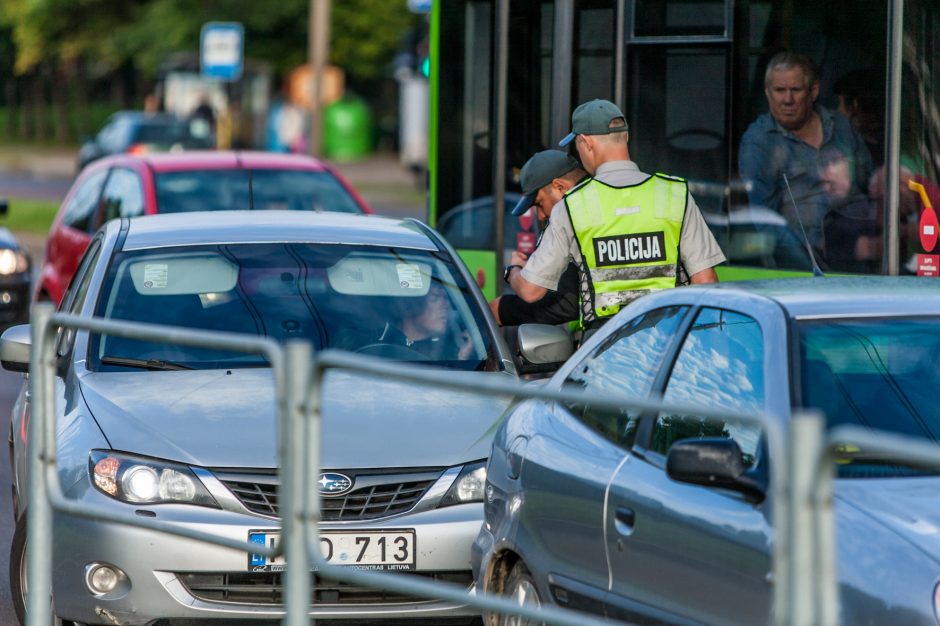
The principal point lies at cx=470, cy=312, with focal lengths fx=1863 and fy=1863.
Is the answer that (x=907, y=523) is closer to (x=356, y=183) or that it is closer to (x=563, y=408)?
(x=563, y=408)

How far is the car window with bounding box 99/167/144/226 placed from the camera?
Result: 490 inches

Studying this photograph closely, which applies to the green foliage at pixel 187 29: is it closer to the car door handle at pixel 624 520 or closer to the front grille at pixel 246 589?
the front grille at pixel 246 589

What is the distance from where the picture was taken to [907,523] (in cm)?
381

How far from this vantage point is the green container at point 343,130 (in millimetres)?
53781

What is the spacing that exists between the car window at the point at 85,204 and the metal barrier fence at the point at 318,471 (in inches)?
296

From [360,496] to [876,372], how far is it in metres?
1.86

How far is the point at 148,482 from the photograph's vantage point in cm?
569

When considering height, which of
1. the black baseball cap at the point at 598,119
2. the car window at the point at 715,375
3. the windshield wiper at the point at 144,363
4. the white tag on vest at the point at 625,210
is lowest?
the windshield wiper at the point at 144,363

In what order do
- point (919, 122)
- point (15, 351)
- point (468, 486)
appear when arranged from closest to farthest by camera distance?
1. point (468, 486)
2. point (15, 351)
3. point (919, 122)

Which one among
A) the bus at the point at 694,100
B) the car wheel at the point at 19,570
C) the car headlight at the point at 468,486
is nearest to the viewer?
the car headlight at the point at 468,486

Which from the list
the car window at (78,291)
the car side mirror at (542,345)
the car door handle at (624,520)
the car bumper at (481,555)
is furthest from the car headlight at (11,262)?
→ the car door handle at (624,520)

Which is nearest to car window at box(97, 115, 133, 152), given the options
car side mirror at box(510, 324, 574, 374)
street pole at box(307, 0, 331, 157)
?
street pole at box(307, 0, 331, 157)

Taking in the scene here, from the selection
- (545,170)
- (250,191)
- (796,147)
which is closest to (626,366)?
(545,170)

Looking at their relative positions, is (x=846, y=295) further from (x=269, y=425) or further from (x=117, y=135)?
(x=117, y=135)
